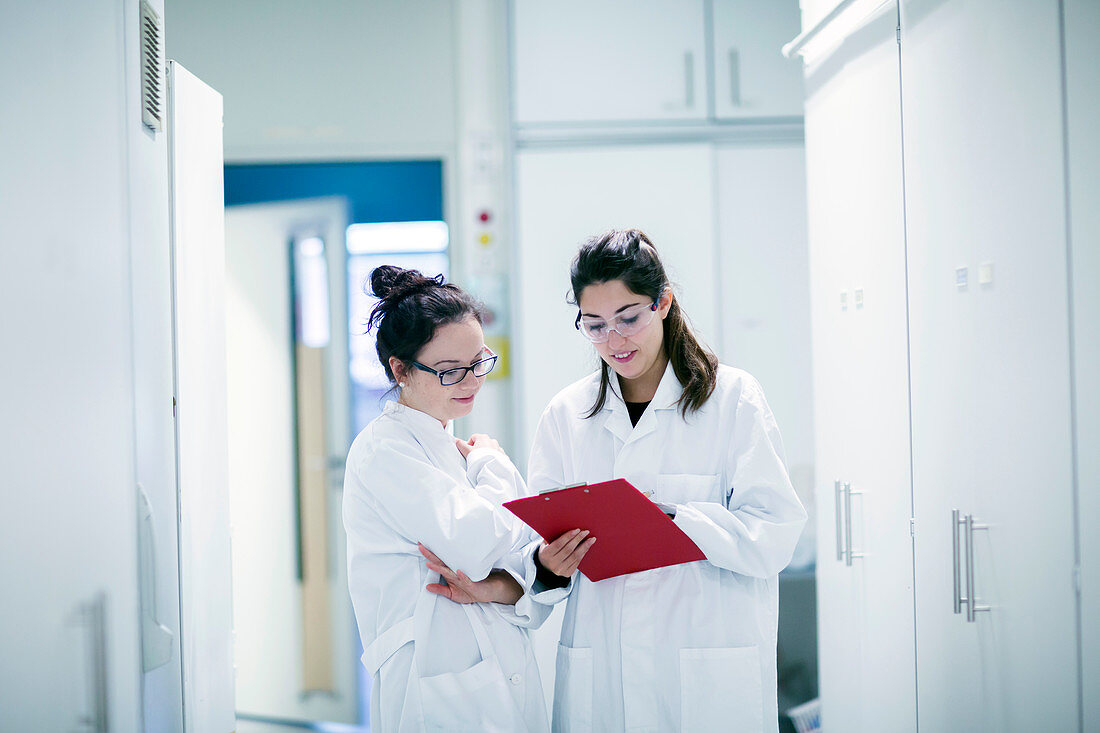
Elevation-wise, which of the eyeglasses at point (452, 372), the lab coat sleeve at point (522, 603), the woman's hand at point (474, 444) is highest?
the eyeglasses at point (452, 372)

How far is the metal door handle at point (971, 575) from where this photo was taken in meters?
1.46

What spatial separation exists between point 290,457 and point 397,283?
1.83 meters

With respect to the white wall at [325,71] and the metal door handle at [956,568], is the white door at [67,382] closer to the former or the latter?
the metal door handle at [956,568]

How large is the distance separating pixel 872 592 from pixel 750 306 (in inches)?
48.5

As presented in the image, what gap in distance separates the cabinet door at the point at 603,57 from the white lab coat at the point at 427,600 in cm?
170

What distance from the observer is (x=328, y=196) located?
3.10m

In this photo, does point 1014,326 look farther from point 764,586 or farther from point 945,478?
point 764,586

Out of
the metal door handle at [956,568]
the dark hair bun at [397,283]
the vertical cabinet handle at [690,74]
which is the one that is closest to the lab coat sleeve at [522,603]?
the dark hair bun at [397,283]

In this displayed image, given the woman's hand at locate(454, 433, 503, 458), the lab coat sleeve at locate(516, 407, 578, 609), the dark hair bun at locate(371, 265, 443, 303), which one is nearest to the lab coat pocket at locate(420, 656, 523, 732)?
the lab coat sleeve at locate(516, 407, 578, 609)

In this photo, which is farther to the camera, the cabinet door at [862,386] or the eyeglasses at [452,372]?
the cabinet door at [862,386]

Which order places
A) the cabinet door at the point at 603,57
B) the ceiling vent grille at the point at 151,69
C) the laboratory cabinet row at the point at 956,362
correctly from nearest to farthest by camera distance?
the laboratory cabinet row at the point at 956,362
the ceiling vent grille at the point at 151,69
the cabinet door at the point at 603,57

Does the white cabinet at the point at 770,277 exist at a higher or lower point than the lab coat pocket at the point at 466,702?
higher

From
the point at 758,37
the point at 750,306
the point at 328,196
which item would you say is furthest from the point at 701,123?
the point at 328,196

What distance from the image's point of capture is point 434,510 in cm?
139
